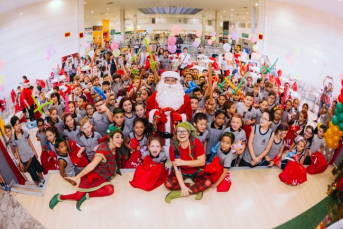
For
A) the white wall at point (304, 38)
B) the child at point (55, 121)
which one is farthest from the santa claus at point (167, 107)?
the white wall at point (304, 38)

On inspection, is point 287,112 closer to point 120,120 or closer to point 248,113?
point 248,113

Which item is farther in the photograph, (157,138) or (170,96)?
(170,96)

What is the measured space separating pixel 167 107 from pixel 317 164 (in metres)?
2.15

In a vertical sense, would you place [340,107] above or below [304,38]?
below

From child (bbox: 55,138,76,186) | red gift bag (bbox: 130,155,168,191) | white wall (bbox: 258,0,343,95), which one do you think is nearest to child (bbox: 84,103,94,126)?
child (bbox: 55,138,76,186)

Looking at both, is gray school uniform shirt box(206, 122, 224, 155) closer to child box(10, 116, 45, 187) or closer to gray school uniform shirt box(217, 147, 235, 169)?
gray school uniform shirt box(217, 147, 235, 169)

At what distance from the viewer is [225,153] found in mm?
3082

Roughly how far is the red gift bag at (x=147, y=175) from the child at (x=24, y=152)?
4.76ft

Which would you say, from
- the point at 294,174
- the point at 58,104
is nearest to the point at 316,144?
the point at 294,174

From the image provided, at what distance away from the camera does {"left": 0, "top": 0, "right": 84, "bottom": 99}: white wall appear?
5962mm

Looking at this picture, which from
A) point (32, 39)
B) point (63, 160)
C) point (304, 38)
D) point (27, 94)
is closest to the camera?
point (63, 160)

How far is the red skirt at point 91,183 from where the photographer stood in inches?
114

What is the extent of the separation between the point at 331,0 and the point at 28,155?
5.63m

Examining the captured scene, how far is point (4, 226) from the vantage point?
2789 millimetres
